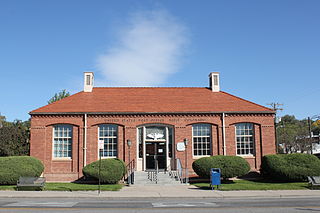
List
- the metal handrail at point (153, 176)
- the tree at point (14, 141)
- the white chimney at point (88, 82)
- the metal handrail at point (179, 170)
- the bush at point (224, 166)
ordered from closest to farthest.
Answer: the bush at point (224, 166)
the metal handrail at point (153, 176)
the metal handrail at point (179, 170)
the tree at point (14, 141)
the white chimney at point (88, 82)

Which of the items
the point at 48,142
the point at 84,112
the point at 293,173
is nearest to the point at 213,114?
the point at 293,173

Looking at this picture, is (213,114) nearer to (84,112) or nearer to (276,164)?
(276,164)

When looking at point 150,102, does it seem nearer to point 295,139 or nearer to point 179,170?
point 179,170

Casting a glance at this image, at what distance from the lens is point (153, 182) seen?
70.8 ft

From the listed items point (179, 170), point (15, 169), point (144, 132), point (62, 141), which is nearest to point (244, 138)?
point (179, 170)

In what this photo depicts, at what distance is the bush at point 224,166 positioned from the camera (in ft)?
70.9

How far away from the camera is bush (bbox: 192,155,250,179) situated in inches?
851

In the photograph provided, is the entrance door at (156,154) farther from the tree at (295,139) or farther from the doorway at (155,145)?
the tree at (295,139)

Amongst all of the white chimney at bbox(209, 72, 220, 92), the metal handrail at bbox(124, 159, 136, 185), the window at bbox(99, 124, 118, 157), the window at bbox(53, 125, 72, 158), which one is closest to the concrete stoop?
the metal handrail at bbox(124, 159, 136, 185)

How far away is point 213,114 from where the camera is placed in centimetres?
2552

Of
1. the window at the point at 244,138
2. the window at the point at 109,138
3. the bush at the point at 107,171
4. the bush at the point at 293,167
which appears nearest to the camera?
the bush at the point at 107,171

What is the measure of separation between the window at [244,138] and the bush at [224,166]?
11.6 feet

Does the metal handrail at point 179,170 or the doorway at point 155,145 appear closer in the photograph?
the metal handrail at point 179,170

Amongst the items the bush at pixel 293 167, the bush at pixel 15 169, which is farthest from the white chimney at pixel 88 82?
the bush at pixel 293 167
